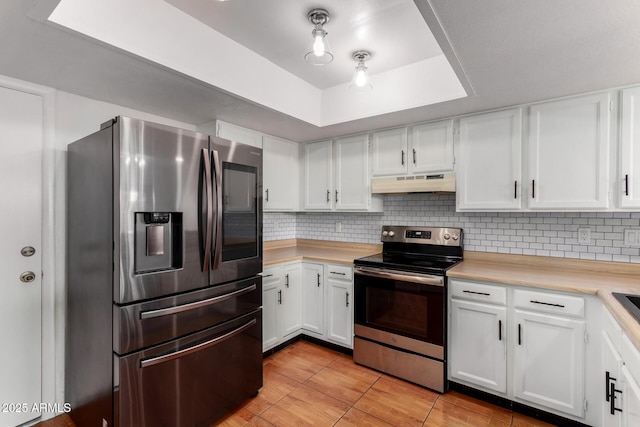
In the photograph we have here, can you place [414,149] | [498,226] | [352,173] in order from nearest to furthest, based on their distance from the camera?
[498,226], [414,149], [352,173]

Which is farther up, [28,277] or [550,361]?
[28,277]

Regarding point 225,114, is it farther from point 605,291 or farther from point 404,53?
point 605,291

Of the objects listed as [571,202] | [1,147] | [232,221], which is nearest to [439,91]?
[571,202]

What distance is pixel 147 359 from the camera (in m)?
1.62

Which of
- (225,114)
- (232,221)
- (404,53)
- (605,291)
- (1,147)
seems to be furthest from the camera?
(225,114)

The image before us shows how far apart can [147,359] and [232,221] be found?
888 mm

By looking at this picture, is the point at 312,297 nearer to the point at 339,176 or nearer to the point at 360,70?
the point at 339,176

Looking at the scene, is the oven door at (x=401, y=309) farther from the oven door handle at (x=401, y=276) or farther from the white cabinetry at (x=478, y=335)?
the white cabinetry at (x=478, y=335)

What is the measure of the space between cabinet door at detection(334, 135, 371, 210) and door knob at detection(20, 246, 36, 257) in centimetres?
243

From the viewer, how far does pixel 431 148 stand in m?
2.75

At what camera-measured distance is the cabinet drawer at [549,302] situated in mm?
1891

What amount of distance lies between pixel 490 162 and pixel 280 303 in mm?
2158

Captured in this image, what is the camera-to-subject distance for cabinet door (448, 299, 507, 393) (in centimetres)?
216

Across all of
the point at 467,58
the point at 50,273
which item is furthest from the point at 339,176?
the point at 50,273
